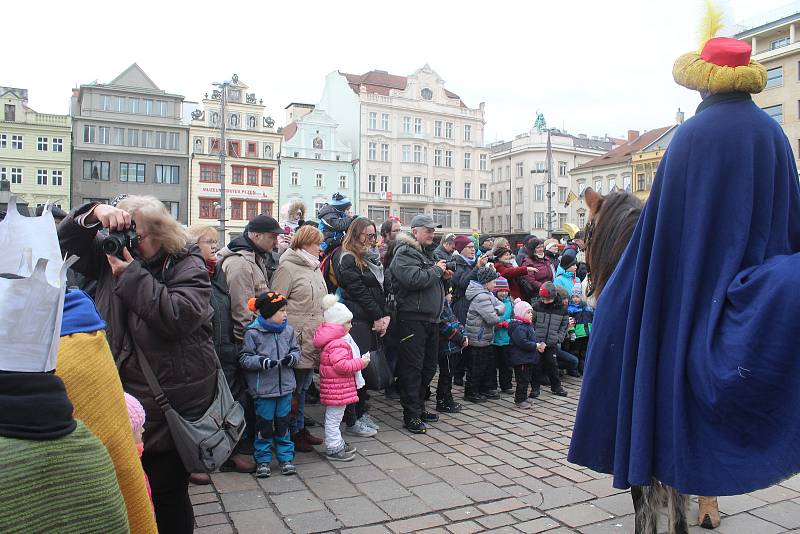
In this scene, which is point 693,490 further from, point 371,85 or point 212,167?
point 371,85

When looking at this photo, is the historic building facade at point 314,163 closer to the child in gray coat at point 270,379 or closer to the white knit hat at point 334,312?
the white knit hat at point 334,312

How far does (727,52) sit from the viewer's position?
2.28 m

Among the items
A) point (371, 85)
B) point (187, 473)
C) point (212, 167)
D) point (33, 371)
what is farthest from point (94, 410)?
point (371, 85)

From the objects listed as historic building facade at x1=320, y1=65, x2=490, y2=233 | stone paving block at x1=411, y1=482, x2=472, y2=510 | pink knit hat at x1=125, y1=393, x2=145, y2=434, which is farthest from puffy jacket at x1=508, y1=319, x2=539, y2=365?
historic building facade at x1=320, y1=65, x2=490, y2=233

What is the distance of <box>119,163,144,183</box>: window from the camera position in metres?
48.2

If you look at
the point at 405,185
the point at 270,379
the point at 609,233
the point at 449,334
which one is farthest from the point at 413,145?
the point at 609,233

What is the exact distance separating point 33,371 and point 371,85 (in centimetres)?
6034

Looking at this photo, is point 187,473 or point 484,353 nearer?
point 187,473

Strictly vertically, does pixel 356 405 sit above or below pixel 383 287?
below

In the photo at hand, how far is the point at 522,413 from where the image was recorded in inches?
276

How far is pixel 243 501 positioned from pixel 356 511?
0.86 m

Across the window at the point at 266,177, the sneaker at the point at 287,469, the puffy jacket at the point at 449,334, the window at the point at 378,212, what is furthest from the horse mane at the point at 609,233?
the window at the point at 378,212

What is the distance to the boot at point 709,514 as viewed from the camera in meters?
3.83

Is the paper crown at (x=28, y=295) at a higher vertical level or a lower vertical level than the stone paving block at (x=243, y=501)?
higher
